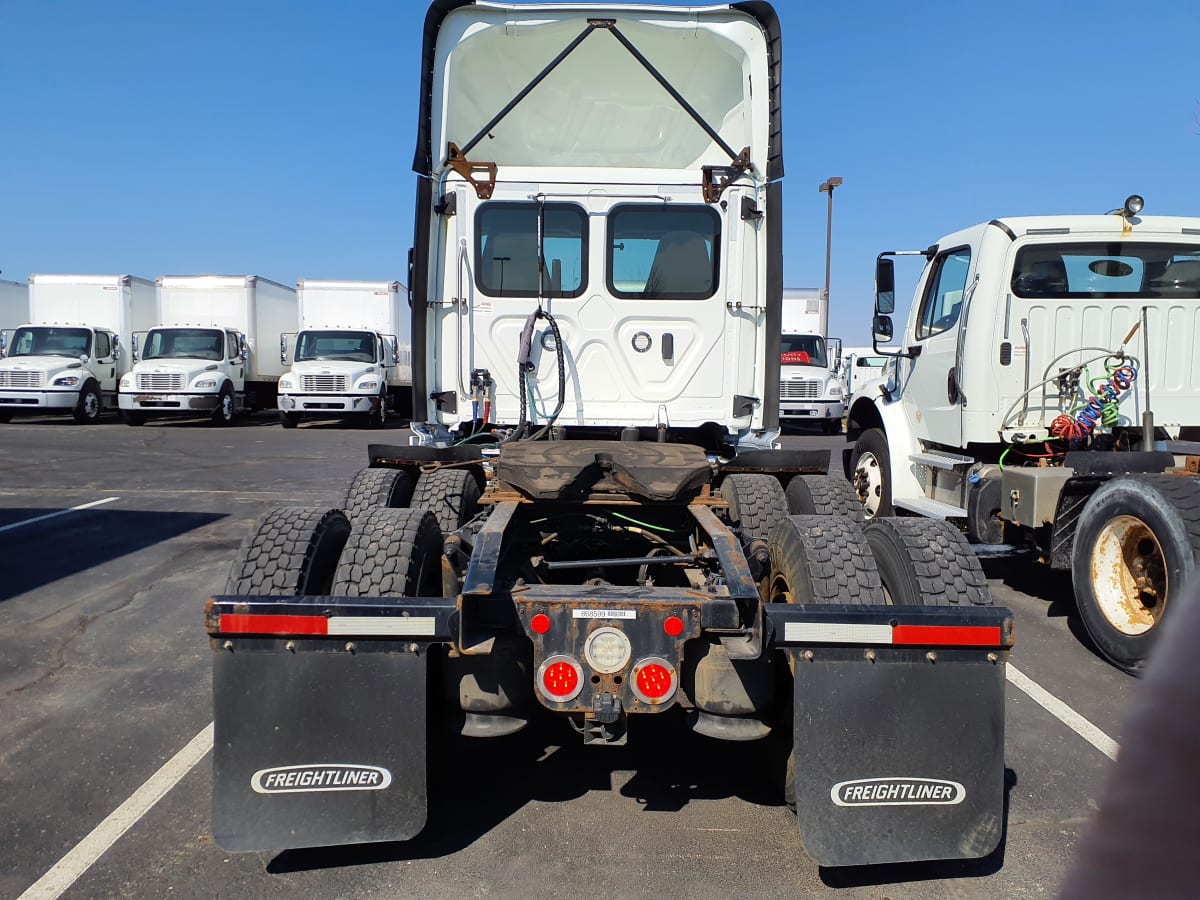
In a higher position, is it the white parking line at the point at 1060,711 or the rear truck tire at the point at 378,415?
the rear truck tire at the point at 378,415

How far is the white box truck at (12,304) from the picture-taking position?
1008 inches

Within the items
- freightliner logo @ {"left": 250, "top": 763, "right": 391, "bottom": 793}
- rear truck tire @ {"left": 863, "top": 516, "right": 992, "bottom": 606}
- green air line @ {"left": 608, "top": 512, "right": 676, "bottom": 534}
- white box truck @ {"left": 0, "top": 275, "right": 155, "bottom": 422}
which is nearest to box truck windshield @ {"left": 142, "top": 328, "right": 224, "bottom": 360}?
white box truck @ {"left": 0, "top": 275, "right": 155, "bottom": 422}

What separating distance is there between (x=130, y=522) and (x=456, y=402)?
4.90 meters

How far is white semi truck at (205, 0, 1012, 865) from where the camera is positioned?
282cm

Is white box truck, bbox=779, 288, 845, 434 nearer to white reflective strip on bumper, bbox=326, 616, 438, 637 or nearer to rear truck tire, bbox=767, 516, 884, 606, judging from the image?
rear truck tire, bbox=767, 516, 884, 606

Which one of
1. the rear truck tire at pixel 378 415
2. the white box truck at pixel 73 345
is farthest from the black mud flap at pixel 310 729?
the white box truck at pixel 73 345

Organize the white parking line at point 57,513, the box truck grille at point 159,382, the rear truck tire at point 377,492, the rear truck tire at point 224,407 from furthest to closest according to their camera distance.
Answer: the rear truck tire at point 224,407, the box truck grille at point 159,382, the white parking line at point 57,513, the rear truck tire at point 377,492

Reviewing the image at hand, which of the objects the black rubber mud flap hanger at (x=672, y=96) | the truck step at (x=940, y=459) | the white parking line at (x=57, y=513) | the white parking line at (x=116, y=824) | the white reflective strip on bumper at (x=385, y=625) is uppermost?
the black rubber mud flap hanger at (x=672, y=96)

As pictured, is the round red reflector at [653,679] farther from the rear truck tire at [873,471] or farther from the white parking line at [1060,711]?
the rear truck tire at [873,471]

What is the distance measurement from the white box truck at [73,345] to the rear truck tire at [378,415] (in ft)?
21.7

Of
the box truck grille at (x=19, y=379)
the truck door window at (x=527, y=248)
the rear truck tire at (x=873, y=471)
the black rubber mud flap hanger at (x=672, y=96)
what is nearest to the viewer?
the black rubber mud flap hanger at (x=672, y=96)

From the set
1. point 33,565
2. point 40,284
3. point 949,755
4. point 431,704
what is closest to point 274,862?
point 431,704

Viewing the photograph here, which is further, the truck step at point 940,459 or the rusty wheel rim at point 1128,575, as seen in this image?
the truck step at point 940,459

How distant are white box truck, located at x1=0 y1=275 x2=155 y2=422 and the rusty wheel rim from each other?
21.7 m
